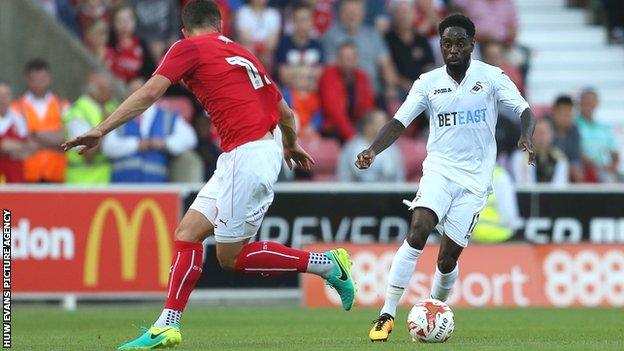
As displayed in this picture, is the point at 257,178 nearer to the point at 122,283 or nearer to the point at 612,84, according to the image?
the point at 122,283

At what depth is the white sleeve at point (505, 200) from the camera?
56.0 feet

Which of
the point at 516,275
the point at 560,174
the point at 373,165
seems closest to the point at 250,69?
the point at 516,275

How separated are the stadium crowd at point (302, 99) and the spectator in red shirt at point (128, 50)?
0.06 ft

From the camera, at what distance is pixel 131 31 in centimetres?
1969

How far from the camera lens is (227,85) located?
10.6m

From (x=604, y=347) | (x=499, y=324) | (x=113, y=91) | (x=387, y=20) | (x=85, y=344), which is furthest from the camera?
(x=387, y=20)

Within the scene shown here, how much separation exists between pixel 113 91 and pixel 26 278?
3.25m

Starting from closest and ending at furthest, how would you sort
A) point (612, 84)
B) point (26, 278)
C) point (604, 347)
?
1. point (604, 347)
2. point (26, 278)
3. point (612, 84)

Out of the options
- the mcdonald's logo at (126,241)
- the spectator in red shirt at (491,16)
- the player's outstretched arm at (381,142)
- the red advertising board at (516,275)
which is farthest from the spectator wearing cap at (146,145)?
the player's outstretched arm at (381,142)

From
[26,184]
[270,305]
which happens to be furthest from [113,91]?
[270,305]

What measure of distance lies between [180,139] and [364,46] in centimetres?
373

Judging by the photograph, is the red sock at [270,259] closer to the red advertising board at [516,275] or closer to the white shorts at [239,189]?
the white shorts at [239,189]

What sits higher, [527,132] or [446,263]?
[527,132]

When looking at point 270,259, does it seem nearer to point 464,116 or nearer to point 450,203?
point 450,203
